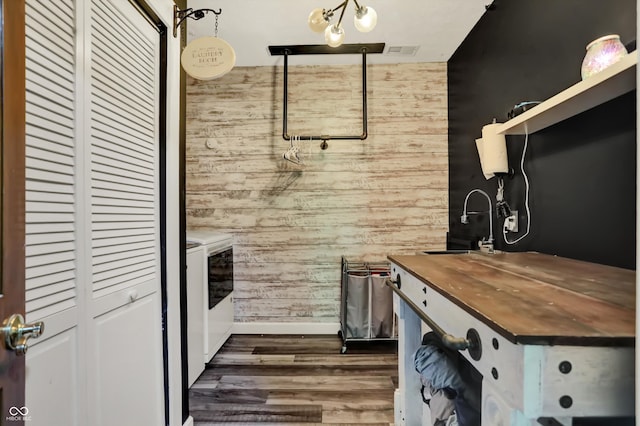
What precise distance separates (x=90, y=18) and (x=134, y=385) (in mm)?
1345

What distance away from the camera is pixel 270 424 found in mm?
Result: 1904

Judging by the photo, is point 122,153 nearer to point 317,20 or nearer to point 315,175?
point 317,20

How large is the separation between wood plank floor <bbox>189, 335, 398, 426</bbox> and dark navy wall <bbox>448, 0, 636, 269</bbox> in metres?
1.26

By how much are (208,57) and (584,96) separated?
5.36 ft

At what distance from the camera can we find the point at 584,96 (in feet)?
4.14

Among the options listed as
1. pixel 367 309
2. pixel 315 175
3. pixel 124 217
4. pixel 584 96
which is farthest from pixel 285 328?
pixel 584 96

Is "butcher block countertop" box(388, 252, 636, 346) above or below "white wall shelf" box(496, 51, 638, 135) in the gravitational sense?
below

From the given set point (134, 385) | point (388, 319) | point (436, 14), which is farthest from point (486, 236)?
point (134, 385)

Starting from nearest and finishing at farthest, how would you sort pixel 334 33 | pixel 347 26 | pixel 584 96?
pixel 584 96
pixel 334 33
pixel 347 26

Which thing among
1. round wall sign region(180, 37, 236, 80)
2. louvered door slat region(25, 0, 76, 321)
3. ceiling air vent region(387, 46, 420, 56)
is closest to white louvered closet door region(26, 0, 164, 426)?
louvered door slat region(25, 0, 76, 321)

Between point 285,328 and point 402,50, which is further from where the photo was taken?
point 285,328

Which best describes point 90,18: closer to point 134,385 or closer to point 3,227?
point 3,227

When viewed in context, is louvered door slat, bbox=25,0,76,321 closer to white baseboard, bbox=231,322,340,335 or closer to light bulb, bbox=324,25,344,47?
light bulb, bbox=324,25,344,47

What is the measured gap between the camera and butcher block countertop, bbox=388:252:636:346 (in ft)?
2.03
